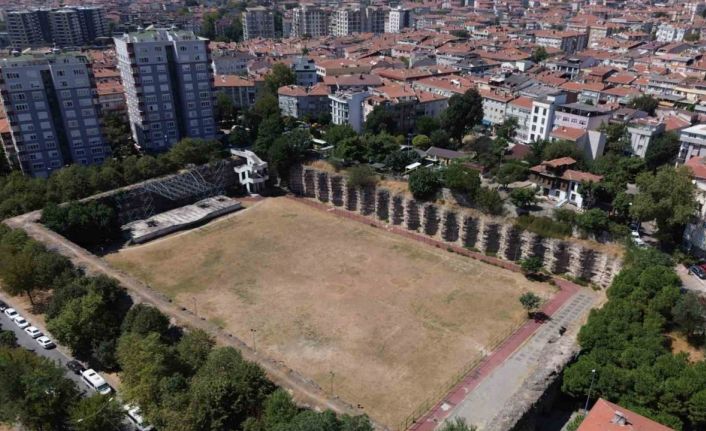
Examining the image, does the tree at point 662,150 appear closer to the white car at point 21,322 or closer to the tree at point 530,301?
the tree at point 530,301

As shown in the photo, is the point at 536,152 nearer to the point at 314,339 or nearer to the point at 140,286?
A: the point at 314,339

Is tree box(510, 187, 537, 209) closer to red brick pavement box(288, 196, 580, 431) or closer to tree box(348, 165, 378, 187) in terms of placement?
red brick pavement box(288, 196, 580, 431)

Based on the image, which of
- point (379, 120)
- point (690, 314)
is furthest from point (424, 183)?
point (690, 314)

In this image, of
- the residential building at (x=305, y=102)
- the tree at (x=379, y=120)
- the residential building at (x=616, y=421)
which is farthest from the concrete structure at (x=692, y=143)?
the residential building at (x=305, y=102)

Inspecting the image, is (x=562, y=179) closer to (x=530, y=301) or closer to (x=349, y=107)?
(x=530, y=301)

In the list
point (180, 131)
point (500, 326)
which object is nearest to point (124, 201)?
point (180, 131)

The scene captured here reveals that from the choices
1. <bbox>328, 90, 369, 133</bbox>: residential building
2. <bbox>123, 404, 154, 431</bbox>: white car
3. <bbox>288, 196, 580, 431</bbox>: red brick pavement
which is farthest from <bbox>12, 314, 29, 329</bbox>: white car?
<bbox>328, 90, 369, 133</bbox>: residential building
